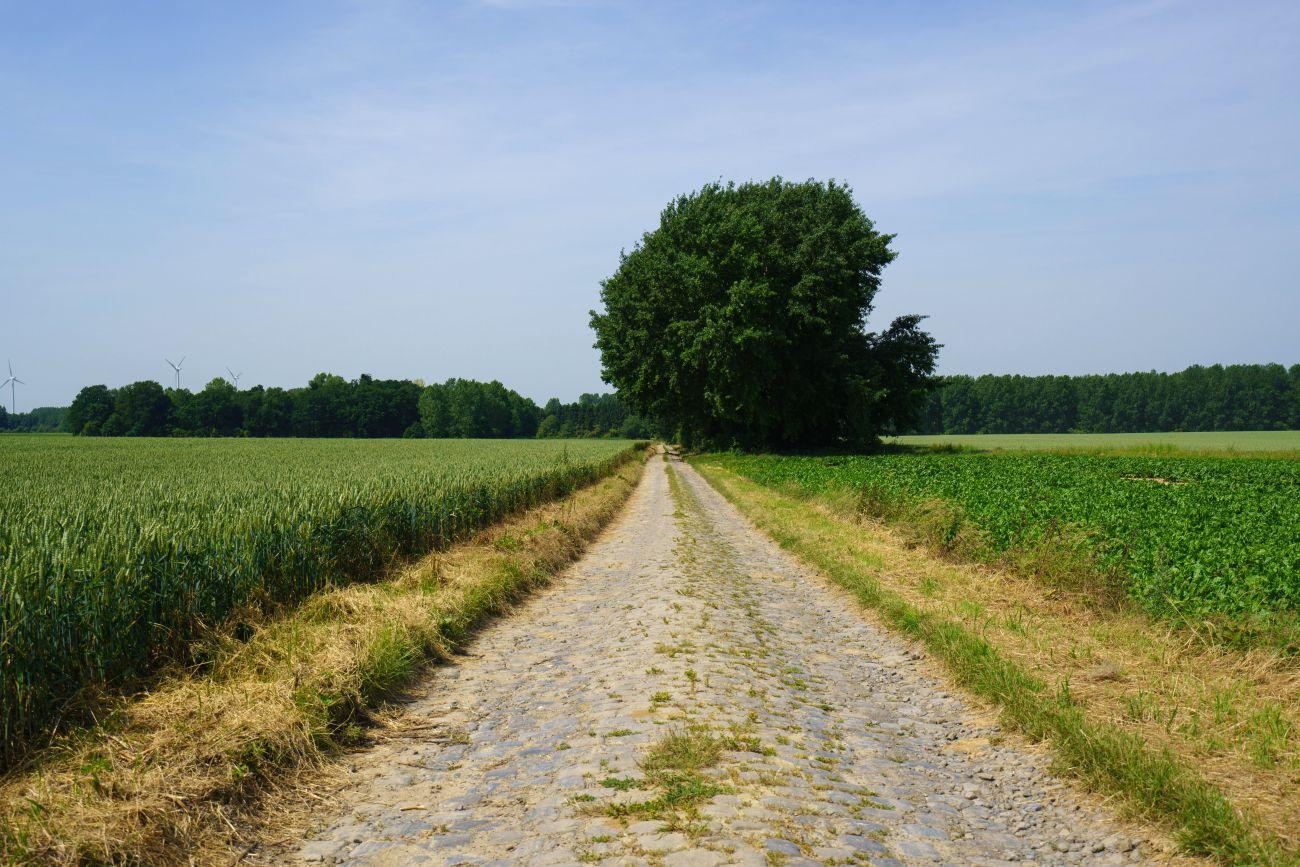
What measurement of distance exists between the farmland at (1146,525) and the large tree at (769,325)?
76.8 feet

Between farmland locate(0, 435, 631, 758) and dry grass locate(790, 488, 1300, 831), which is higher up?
farmland locate(0, 435, 631, 758)

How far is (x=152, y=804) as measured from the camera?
423 cm

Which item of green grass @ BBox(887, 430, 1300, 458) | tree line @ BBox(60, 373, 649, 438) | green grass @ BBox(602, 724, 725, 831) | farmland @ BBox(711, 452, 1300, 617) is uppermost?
tree line @ BBox(60, 373, 649, 438)

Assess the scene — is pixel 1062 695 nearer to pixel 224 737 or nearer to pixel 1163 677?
pixel 1163 677

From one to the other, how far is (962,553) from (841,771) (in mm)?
8811

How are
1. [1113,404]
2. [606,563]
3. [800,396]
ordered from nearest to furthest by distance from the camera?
1. [606,563]
2. [800,396]
3. [1113,404]

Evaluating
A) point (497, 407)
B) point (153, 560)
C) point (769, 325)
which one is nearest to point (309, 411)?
point (497, 407)

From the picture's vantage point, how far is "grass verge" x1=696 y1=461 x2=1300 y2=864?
4.39m

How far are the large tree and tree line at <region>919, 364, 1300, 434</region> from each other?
2442 inches

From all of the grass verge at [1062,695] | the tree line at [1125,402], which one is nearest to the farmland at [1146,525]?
the grass verge at [1062,695]

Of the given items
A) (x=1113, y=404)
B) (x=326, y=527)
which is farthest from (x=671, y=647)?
(x=1113, y=404)

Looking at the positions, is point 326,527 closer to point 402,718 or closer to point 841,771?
point 402,718

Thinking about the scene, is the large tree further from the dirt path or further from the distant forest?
the distant forest

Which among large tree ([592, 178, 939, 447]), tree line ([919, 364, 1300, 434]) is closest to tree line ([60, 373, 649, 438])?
large tree ([592, 178, 939, 447])
